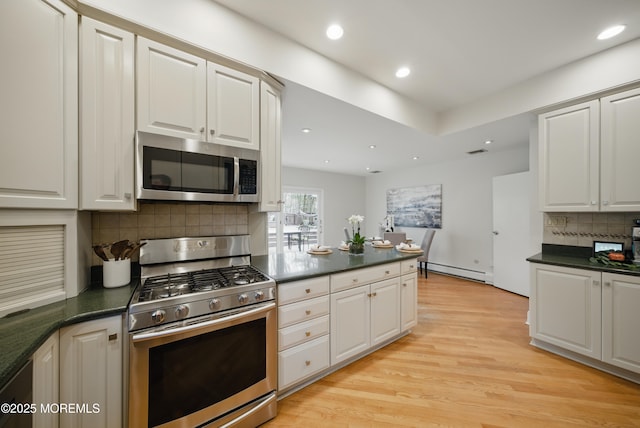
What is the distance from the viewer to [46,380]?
39.9 inches

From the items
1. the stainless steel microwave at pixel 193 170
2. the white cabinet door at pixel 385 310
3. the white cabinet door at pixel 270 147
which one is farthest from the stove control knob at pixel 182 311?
the white cabinet door at pixel 385 310

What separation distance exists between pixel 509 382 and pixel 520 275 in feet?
8.35

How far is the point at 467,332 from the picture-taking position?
270cm

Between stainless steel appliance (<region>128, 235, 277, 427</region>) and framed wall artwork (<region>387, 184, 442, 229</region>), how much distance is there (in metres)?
4.84

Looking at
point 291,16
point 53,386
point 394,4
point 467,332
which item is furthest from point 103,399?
point 467,332

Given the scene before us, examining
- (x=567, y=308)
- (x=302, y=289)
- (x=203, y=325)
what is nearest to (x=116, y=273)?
(x=203, y=325)

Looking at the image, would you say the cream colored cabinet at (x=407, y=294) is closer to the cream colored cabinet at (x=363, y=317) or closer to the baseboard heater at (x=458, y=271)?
the cream colored cabinet at (x=363, y=317)

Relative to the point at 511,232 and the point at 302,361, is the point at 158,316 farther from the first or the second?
the point at 511,232

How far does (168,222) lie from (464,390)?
2.62 metres

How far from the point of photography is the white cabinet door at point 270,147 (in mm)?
1975

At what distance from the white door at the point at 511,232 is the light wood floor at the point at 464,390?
1511mm

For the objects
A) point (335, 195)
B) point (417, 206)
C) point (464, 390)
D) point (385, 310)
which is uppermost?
point (335, 195)

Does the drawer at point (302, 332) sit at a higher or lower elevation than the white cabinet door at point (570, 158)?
lower

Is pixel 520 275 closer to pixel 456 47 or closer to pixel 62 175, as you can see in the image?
pixel 456 47
